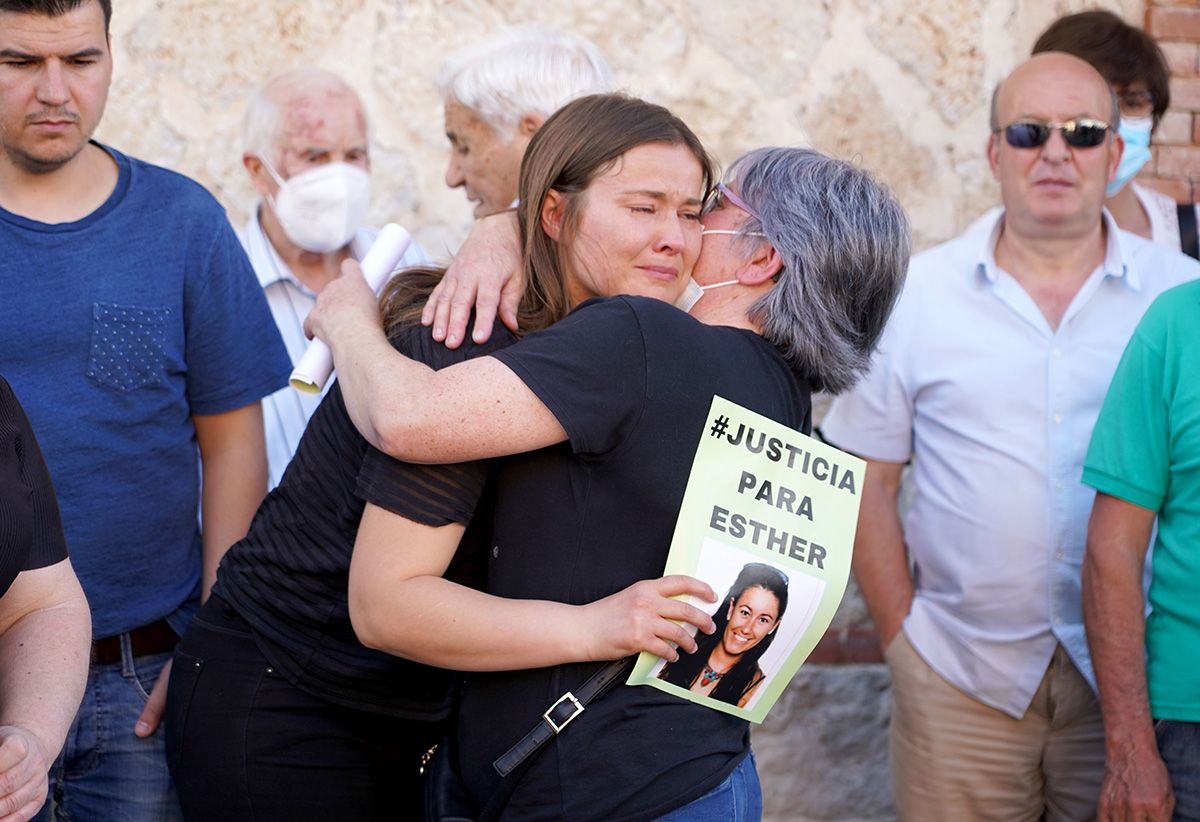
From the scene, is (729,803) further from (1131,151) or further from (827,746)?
(1131,151)

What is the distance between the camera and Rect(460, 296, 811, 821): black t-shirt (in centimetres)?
176

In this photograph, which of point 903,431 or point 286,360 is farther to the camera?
point 903,431

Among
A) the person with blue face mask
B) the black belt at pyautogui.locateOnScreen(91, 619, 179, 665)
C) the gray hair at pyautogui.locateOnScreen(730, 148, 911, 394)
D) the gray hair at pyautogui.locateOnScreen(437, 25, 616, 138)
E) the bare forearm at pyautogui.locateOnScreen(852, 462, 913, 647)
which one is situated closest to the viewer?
the gray hair at pyautogui.locateOnScreen(730, 148, 911, 394)

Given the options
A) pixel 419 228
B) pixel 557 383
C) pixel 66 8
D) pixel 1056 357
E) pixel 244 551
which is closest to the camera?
pixel 557 383

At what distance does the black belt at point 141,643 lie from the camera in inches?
99.5

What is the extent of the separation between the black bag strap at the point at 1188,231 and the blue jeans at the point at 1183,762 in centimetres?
151

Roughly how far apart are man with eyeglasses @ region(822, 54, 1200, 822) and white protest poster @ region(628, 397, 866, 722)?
4.71 ft

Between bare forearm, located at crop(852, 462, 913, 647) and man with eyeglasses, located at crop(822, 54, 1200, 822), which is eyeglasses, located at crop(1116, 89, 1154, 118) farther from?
bare forearm, located at crop(852, 462, 913, 647)

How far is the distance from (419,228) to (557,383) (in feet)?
7.31

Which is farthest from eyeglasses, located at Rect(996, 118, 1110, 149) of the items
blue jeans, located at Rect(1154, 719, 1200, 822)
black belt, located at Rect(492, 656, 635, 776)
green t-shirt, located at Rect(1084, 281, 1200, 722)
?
black belt, located at Rect(492, 656, 635, 776)

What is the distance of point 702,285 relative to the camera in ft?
7.06

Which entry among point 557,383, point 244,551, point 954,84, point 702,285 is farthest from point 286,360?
point 954,84

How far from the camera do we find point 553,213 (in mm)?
2115

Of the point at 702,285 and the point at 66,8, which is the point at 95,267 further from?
the point at 702,285
